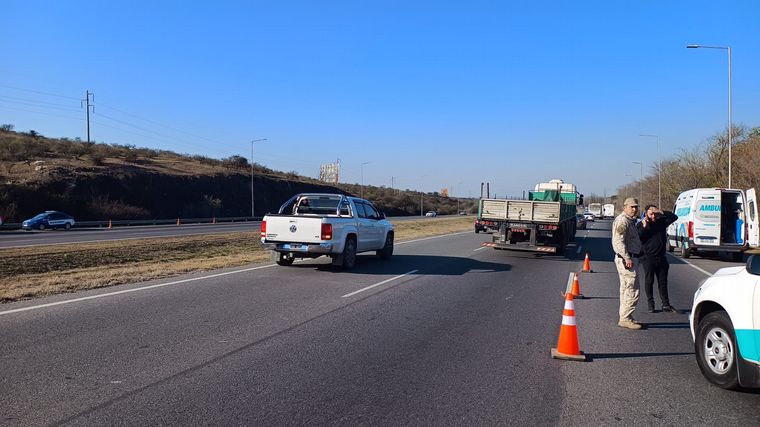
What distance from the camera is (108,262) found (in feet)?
56.7

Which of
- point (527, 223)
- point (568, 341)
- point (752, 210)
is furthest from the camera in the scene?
point (527, 223)

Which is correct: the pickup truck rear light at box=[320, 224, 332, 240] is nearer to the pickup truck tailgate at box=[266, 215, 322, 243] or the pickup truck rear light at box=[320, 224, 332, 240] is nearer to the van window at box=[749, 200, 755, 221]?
the pickup truck tailgate at box=[266, 215, 322, 243]

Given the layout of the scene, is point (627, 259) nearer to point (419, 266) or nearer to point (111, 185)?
point (419, 266)

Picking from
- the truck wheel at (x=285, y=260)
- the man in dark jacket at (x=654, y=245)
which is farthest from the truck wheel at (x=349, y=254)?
the man in dark jacket at (x=654, y=245)

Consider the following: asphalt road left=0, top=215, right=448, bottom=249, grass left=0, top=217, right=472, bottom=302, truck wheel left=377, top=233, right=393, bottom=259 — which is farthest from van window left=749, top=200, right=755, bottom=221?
asphalt road left=0, top=215, right=448, bottom=249

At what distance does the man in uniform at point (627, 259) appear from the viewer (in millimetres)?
8148

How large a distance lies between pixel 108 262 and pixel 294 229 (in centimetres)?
719

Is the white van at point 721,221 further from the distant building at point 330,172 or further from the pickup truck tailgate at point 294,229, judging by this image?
the distant building at point 330,172

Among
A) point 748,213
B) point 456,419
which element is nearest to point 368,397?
point 456,419

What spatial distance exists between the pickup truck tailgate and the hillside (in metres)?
41.3

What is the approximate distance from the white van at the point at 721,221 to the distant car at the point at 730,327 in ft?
51.6

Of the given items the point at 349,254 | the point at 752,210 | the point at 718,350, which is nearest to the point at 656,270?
the point at 718,350

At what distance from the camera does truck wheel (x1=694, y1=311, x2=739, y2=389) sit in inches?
202

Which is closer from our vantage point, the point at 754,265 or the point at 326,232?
the point at 754,265
